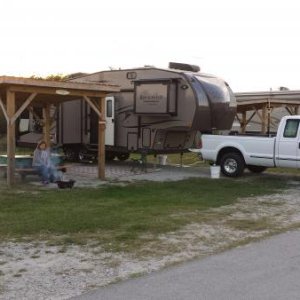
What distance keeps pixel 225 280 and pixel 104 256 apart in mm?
1733

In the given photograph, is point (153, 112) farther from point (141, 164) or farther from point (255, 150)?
point (255, 150)

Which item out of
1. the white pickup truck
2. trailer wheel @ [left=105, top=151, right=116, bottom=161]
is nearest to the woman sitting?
the white pickup truck

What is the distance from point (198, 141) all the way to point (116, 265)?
1210 cm

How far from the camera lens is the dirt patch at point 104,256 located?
5.81m

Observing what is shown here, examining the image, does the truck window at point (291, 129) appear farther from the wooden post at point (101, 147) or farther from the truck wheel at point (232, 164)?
the wooden post at point (101, 147)

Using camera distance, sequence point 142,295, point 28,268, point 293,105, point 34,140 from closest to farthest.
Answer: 1. point 142,295
2. point 28,268
3. point 34,140
4. point 293,105

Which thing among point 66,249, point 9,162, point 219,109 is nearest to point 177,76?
point 219,109

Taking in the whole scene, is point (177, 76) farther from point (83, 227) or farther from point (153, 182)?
point (83, 227)

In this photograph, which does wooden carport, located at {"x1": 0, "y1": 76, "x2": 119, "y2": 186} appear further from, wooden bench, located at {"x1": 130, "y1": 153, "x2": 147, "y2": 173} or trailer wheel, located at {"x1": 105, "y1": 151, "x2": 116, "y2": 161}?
trailer wheel, located at {"x1": 105, "y1": 151, "x2": 116, "y2": 161}

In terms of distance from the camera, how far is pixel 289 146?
575 inches

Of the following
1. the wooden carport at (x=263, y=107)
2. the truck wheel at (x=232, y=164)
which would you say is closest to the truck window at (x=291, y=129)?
the truck wheel at (x=232, y=164)

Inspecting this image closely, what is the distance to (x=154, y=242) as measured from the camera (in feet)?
25.6

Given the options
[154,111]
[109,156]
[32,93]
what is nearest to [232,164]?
[154,111]

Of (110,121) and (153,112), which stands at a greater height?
Answer: (153,112)
